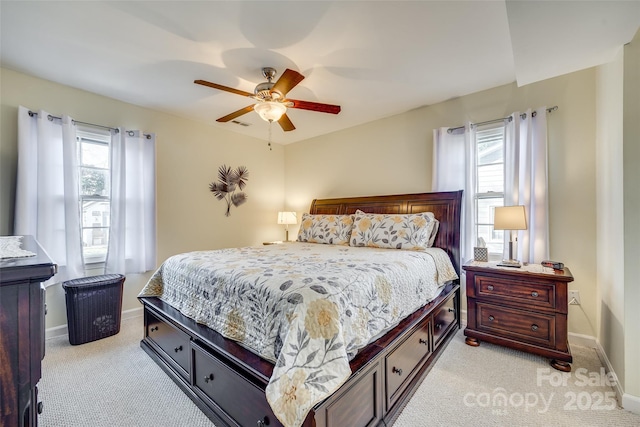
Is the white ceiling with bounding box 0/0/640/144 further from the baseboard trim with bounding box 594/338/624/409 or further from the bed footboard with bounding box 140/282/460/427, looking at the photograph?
the baseboard trim with bounding box 594/338/624/409

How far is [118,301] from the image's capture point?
2.91m

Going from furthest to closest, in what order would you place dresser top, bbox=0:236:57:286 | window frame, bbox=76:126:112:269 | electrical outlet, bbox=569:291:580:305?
window frame, bbox=76:126:112:269, electrical outlet, bbox=569:291:580:305, dresser top, bbox=0:236:57:286

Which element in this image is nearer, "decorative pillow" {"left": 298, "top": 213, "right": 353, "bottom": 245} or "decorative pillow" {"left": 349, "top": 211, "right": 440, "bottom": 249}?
"decorative pillow" {"left": 349, "top": 211, "right": 440, "bottom": 249}

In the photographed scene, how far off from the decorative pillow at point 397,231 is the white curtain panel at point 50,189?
3013 mm

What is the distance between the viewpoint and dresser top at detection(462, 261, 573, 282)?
2172 mm

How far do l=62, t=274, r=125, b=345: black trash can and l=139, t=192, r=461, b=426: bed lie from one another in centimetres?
69

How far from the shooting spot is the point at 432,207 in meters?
3.24

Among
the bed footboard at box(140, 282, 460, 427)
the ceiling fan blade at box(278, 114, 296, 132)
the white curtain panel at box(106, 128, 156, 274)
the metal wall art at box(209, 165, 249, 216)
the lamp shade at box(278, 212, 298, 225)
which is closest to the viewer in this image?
the bed footboard at box(140, 282, 460, 427)

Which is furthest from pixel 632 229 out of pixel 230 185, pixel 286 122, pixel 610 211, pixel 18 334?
pixel 230 185

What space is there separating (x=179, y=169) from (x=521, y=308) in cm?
418

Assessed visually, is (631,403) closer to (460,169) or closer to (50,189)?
(460,169)

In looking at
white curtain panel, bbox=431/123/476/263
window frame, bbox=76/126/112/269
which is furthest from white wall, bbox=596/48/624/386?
window frame, bbox=76/126/112/269

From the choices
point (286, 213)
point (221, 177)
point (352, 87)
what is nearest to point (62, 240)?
point (221, 177)

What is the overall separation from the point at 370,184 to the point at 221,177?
2272mm
